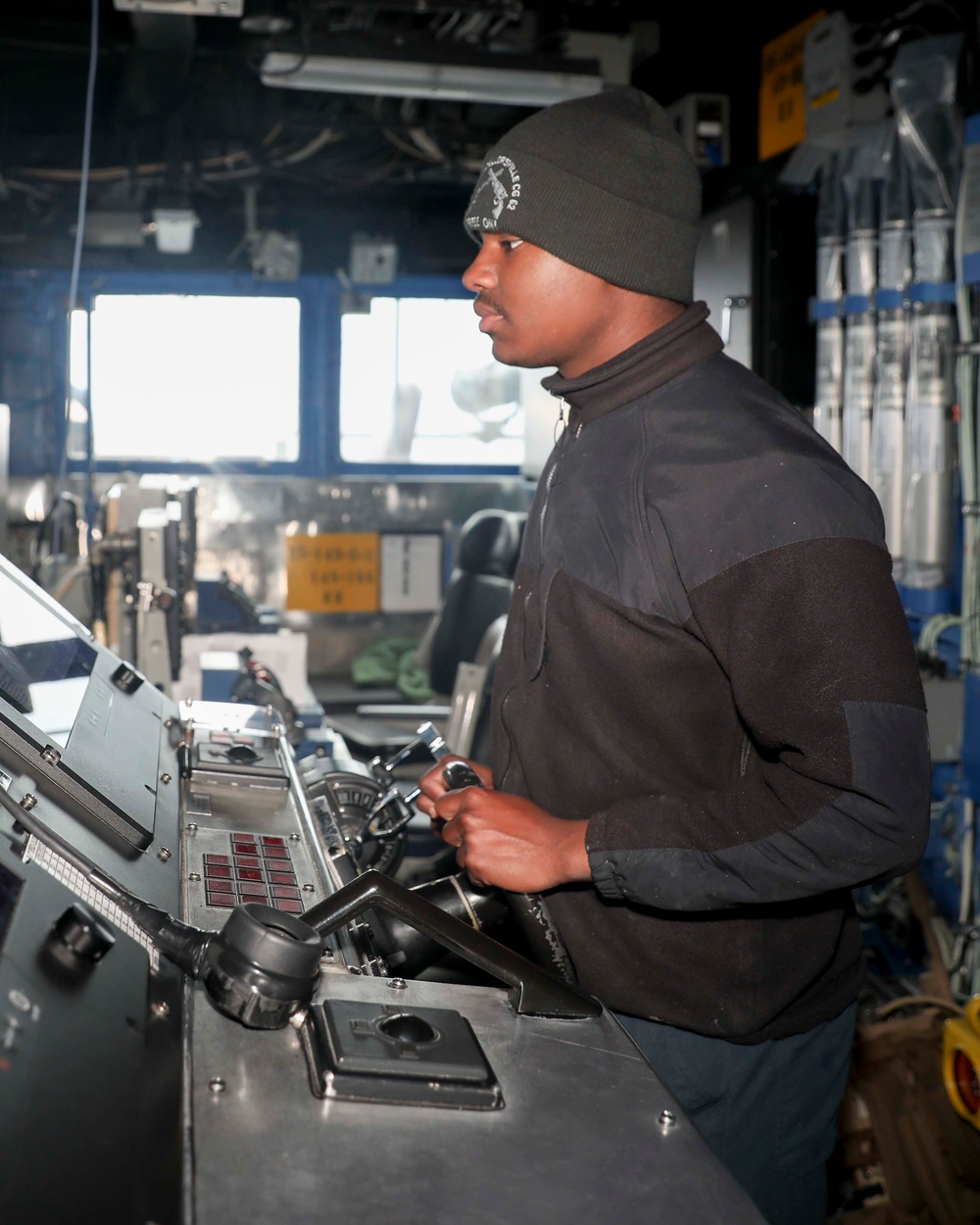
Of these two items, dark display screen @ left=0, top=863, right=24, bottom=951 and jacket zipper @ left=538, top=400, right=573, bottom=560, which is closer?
dark display screen @ left=0, top=863, right=24, bottom=951

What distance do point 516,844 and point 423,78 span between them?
2.81 m

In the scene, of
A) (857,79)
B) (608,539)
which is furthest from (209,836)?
(857,79)

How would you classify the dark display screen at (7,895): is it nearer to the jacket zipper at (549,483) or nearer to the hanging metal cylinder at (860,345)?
the jacket zipper at (549,483)

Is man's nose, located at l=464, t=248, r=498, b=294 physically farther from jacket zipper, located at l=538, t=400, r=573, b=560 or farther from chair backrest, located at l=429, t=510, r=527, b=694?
chair backrest, located at l=429, t=510, r=527, b=694

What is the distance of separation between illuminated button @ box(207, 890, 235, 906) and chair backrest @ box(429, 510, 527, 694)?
3629 mm

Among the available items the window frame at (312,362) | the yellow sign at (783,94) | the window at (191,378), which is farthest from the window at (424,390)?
the yellow sign at (783,94)

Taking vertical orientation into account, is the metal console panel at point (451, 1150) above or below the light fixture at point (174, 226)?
below

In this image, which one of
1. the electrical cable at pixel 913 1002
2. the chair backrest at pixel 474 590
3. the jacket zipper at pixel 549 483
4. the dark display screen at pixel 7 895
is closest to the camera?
the dark display screen at pixel 7 895

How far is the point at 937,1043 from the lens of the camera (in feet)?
8.64

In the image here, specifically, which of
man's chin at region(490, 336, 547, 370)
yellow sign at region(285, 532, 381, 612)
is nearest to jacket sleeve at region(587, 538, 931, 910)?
man's chin at region(490, 336, 547, 370)

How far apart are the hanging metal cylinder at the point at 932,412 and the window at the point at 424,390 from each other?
3.07m

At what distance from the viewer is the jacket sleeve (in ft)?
3.42

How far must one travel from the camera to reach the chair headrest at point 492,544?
4914 millimetres

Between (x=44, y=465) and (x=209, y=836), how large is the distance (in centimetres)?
465
